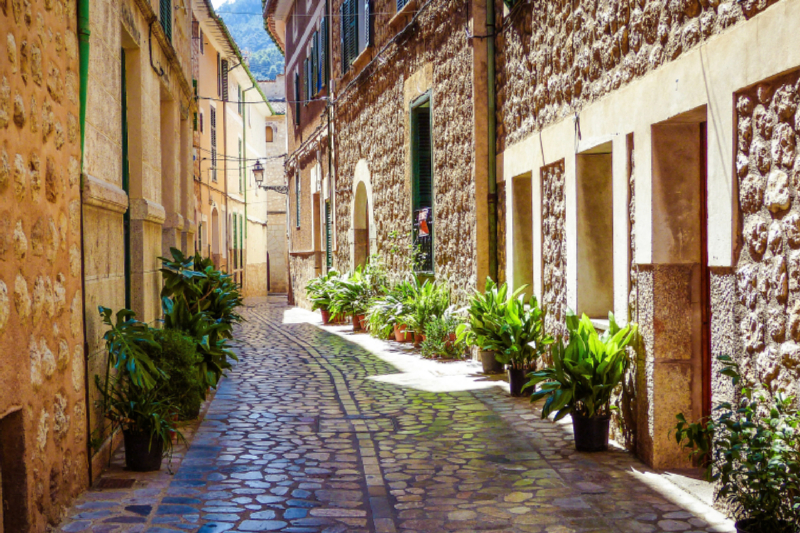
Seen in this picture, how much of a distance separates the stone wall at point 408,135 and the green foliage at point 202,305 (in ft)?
9.79

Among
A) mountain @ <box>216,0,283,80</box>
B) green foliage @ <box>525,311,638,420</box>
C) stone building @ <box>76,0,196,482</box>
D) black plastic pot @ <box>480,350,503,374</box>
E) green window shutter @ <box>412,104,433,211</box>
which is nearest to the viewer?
stone building @ <box>76,0,196,482</box>

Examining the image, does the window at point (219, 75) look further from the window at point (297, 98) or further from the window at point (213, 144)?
the window at point (297, 98)

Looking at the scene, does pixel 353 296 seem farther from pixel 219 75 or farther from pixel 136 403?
pixel 219 75

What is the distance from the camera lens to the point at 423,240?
39.2 feet

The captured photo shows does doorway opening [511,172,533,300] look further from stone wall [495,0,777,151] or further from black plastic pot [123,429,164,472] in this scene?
black plastic pot [123,429,164,472]

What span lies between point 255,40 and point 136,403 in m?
83.9

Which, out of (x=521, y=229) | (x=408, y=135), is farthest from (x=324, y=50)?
(x=521, y=229)


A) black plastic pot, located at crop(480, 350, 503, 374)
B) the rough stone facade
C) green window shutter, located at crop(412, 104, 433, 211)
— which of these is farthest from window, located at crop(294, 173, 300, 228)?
the rough stone facade

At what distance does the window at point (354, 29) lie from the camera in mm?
14328

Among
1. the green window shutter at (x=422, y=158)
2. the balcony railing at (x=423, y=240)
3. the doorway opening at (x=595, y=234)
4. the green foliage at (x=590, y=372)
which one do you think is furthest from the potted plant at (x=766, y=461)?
the green window shutter at (x=422, y=158)

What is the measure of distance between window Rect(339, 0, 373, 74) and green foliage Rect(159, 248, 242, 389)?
22.6 feet

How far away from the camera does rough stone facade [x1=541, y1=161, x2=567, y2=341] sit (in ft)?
23.3

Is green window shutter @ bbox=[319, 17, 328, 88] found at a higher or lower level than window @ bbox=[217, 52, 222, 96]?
lower

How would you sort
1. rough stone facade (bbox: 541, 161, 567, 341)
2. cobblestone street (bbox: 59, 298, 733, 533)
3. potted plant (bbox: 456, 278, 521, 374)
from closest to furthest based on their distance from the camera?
cobblestone street (bbox: 59, 298, 733, 533) → rough stone facade (bbox: 541, 161, 567, 341) → potted plant (bbox: 456, 278, 521, 374)
